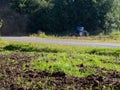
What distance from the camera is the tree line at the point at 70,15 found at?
45.8m

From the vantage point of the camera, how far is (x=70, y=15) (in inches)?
1893

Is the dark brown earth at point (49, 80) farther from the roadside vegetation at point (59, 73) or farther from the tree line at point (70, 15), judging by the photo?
the tree line at point (70, 15)

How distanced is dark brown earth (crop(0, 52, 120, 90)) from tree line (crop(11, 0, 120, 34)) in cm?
3242

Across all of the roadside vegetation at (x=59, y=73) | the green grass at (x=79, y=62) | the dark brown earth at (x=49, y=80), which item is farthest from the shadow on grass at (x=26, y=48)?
the dark brown earth at (x=49, y=80)

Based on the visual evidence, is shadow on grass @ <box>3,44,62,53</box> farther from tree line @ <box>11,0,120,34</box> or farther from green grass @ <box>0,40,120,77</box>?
tree line @ <box>11,0,120,34</box>

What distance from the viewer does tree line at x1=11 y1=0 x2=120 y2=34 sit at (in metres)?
45.8

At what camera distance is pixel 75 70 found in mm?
13734

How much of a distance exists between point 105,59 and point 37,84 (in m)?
6.36

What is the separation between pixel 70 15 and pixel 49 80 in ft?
120

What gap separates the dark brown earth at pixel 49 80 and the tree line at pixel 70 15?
32.4 metres

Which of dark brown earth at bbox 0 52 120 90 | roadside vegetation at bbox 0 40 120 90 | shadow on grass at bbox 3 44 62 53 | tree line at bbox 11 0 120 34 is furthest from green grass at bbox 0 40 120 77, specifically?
tree line at bbox 11 0 120 34

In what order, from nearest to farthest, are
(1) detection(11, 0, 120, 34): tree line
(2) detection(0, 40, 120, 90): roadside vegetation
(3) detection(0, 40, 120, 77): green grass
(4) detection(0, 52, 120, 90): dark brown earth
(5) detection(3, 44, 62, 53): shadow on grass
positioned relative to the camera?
(4) detection(0, 52, 120, 90): dark brown earth, (2) detection(0, 40, 120, 90): roadside vegetation, (3) detection(0, 40, 120, 77): green grass, (5) detection(3, 44, 62, 53): shadow on grass, (1) detection(11, 0, 120, 34): tree line

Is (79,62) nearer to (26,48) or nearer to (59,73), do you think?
(59,73)

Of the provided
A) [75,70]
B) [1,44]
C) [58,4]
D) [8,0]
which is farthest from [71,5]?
[75,70]
